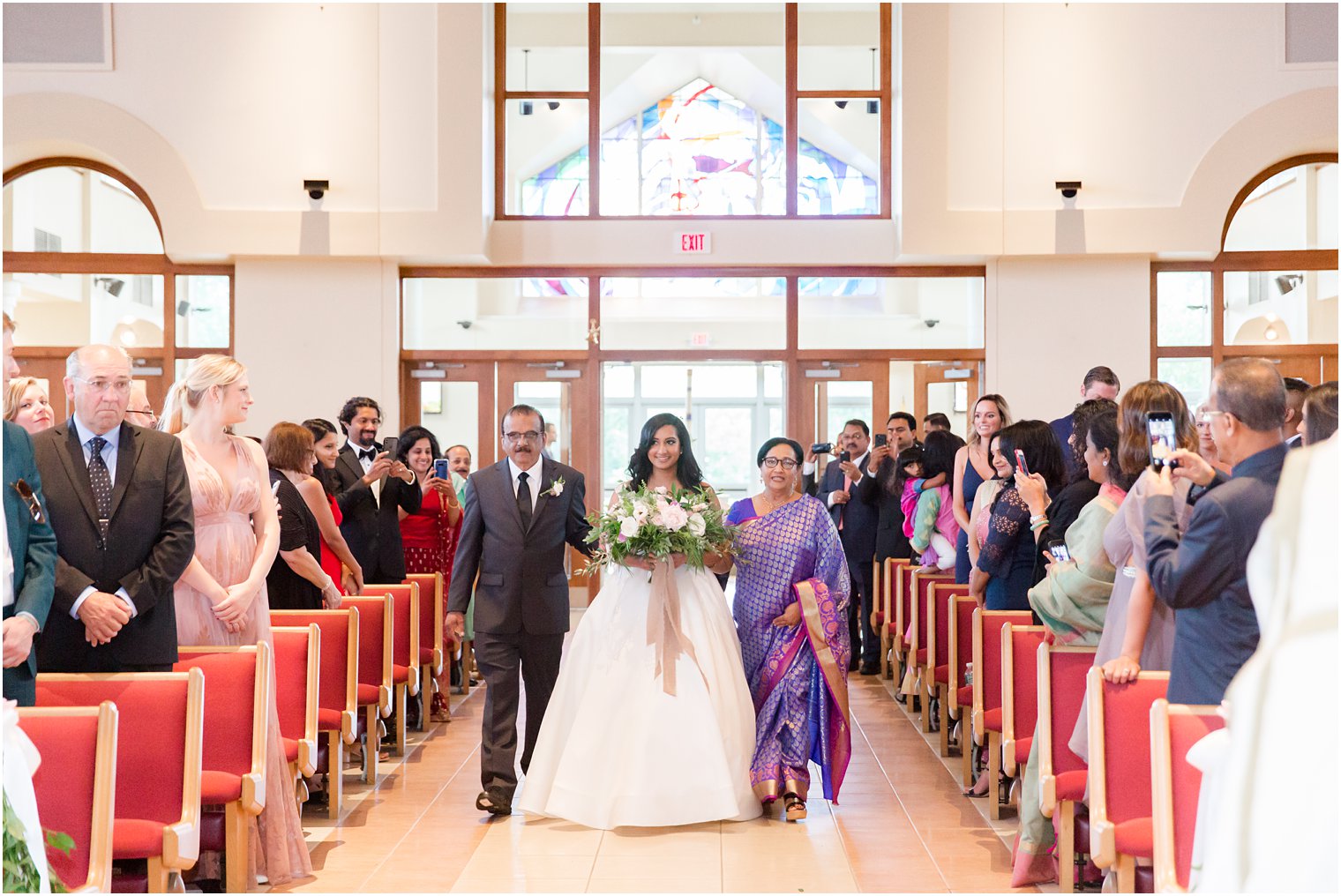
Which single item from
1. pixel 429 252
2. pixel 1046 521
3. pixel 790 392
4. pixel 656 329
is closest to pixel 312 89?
pixel 429 252

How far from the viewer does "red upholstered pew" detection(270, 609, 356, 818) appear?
5.31m

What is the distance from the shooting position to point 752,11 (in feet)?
39.8

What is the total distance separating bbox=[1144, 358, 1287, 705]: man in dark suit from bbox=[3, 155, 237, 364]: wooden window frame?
1025cm

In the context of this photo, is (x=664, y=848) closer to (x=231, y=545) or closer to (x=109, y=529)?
(x=231, y=545)

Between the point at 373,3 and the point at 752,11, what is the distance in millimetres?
3653

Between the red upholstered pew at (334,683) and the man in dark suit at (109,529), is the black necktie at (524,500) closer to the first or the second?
the red upholstered pew at (334,683)

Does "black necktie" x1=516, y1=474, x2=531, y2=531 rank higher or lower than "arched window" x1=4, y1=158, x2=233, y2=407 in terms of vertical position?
lower

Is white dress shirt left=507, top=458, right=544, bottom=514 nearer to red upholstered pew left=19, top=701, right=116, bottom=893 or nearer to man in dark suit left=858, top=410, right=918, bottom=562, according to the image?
red upholstered pew left=19, top=701, right=116, bottom=893

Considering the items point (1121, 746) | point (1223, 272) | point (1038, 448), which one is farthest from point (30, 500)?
point (1223, 272)

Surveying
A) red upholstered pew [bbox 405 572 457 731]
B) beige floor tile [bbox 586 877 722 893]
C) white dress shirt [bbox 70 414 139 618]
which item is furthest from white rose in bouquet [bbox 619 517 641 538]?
red upholstered pew [bbox 405 572 457 731]

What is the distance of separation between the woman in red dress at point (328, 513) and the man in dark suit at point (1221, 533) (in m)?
4.07

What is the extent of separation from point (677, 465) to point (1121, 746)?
2.50 metres

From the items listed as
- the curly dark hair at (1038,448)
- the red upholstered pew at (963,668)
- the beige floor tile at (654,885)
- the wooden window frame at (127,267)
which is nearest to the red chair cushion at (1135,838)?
the beige floor tile at (654,885)

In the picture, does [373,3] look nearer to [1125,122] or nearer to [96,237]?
[96,237]
